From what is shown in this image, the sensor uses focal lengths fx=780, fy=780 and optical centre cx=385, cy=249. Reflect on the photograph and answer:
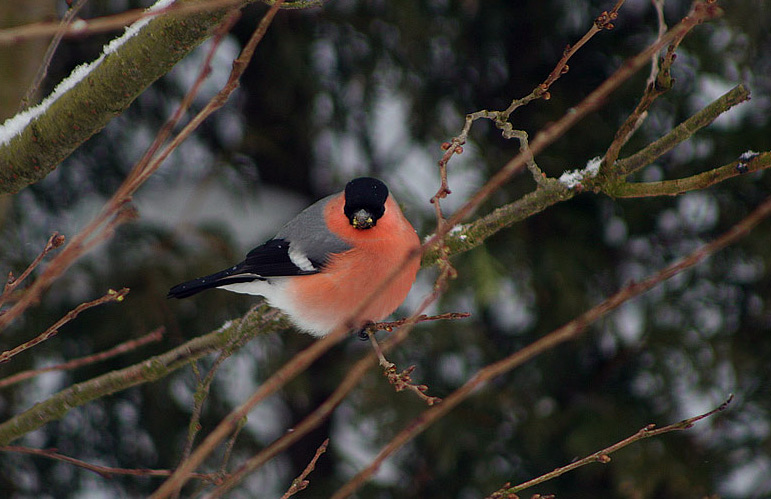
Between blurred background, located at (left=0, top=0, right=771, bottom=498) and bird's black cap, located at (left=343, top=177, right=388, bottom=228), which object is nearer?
bird's black cap, located at (left=343, top=177, right=388, bottom=228)

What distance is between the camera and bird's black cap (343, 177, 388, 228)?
248 cm

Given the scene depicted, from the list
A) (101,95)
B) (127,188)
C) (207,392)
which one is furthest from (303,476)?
(101,95)

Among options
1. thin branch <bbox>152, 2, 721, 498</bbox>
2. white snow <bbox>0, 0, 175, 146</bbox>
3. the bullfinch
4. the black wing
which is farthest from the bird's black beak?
thin branch <bbox>152, 2, 721, 498</bbox>

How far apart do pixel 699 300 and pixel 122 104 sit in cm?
314

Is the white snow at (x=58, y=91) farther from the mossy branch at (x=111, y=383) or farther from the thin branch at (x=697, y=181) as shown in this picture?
the thin branch at (x=697, y=181)

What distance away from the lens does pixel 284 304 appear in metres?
2.53

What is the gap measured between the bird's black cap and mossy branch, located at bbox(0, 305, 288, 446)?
21.0 inches

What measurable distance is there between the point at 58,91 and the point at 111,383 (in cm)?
79

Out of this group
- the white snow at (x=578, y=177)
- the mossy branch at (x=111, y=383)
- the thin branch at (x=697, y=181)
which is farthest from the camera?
the mossy branch at (x=111, y=383)

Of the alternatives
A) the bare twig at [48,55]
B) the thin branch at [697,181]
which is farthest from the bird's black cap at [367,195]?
the bare twig at [48,55]

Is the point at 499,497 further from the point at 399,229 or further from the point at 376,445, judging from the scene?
the point at 376,445

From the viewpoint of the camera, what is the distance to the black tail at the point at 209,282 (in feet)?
8.05

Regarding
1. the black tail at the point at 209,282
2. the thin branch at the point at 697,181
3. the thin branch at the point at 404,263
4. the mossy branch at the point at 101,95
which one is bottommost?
the thin branch at the point at 697,181

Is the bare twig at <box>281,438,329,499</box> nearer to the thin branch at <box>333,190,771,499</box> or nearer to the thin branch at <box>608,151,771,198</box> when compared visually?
the thin branch at <box>333,190,771,499</box>
